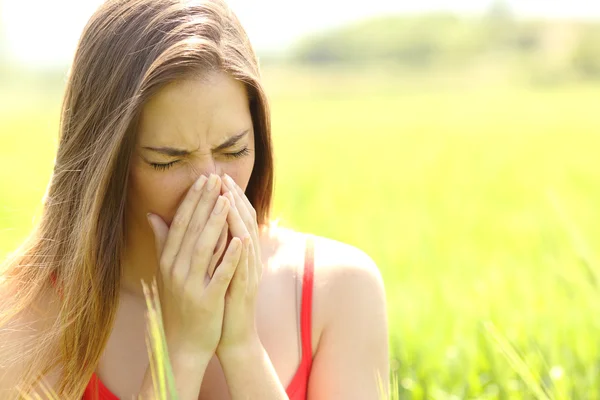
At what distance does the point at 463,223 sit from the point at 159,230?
4.92 m

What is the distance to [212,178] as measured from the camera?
201 centimetres

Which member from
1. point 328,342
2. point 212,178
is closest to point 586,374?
point 328,342

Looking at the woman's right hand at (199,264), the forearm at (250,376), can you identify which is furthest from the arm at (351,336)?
the woman's right hand at (199,264)

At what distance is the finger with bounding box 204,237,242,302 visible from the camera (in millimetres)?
2004

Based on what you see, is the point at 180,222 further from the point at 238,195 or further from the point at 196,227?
the point at 238,195

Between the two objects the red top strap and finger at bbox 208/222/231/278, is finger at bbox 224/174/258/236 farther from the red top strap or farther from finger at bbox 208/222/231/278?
the red top strap

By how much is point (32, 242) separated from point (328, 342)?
0.87 m

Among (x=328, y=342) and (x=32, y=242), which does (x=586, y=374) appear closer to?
(x=328, y=342)

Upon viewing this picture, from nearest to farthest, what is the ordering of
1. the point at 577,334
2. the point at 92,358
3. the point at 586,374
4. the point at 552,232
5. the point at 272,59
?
the point at 92,358, the point at 586,374, the point at 577,334, the point at 552,232, the point at 272,59

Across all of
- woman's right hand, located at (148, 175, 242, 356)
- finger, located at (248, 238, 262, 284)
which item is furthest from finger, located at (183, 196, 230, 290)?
finger, located at (248, 238, 262, 284)

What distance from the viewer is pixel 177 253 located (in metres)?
2.06

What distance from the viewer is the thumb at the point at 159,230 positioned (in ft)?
6.90

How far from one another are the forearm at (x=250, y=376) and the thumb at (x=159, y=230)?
0.31 meters

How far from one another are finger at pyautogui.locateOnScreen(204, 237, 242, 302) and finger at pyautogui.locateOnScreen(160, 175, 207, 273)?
0.12 meters
